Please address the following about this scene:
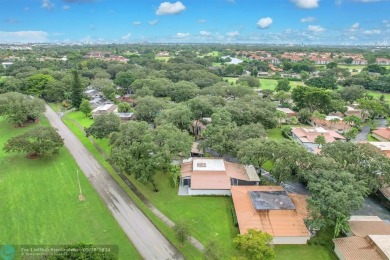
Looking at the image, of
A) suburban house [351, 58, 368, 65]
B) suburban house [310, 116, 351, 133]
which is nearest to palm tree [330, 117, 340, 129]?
suburban house [310, 116, 351, 133]

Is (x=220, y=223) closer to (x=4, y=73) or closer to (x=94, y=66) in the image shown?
(x=94, y=66)

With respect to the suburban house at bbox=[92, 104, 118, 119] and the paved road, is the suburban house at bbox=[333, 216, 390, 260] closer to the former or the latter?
the paved road

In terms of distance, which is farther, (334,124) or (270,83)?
(270,83)

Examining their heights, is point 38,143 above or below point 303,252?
above

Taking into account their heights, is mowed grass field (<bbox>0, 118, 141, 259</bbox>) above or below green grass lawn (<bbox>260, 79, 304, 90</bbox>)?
below

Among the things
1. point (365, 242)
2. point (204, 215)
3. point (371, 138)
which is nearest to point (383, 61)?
point (371, 138)

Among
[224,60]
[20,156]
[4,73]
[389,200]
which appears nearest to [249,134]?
[389,200]

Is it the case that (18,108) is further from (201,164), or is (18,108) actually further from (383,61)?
(383,61)
